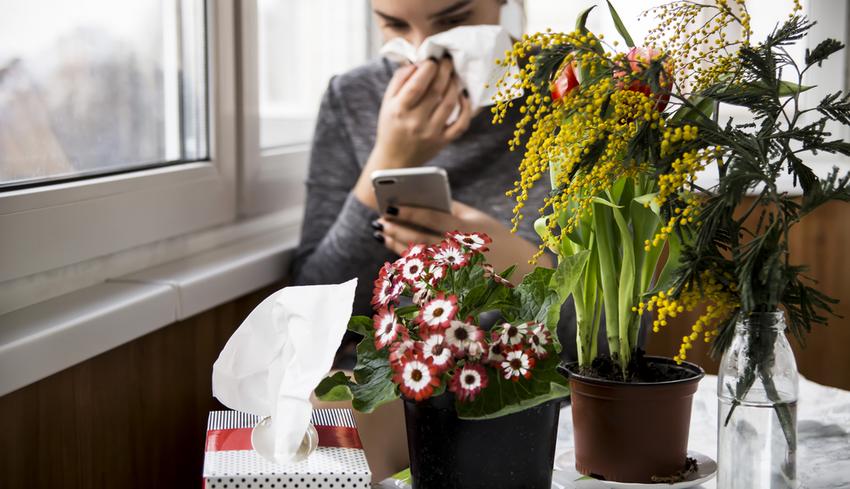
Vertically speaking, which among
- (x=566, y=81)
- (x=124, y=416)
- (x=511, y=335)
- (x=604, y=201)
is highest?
(x=566, y=81)

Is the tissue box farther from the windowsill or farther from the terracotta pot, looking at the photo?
the windowsill

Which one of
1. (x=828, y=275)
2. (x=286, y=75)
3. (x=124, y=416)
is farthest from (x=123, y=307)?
(x=828, y=275)

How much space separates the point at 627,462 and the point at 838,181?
30 cm

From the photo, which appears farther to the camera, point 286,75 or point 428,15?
point 286,75

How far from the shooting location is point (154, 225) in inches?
53.1

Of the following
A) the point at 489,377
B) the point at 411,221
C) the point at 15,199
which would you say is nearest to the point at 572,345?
the point at 411,221

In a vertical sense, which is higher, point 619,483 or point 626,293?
point 626,293

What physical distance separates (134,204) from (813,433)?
95 cm

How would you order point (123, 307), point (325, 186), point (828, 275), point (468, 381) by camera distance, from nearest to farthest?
point (468, 381)
point (123, 307)
point (325, 186)
point (828, 275)

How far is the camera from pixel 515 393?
2.22 feet

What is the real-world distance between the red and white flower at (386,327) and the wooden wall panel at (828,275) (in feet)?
4.04

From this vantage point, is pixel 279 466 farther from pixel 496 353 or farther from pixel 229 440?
pixel 496 353

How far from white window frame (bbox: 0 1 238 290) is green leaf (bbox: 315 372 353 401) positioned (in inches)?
21.3

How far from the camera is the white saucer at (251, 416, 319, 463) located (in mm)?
675
